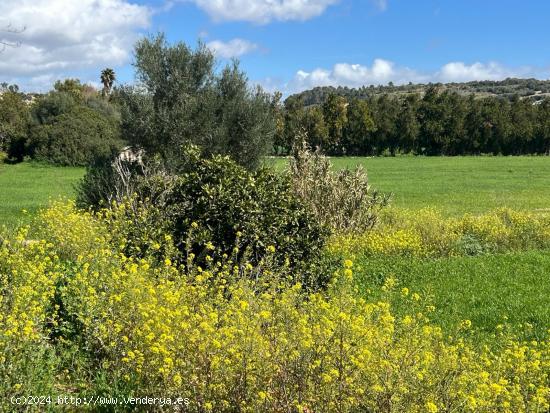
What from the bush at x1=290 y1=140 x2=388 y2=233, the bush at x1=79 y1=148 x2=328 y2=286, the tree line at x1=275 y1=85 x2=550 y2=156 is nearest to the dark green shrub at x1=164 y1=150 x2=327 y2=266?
the bush at x1=79 y1=148 x2=328 y2=286

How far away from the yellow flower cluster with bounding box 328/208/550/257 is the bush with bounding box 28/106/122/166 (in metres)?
35.2

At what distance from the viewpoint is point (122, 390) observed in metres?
4.15

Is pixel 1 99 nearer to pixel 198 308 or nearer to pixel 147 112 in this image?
pixel 147 112

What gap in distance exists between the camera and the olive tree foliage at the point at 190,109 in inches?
569

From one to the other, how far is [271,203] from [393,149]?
61.5 metres

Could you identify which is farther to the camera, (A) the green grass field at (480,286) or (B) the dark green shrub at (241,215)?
(B) the dark green shrub at (241,215)

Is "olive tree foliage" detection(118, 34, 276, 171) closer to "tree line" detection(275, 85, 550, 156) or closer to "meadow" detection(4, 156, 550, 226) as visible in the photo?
"meadow" detection(4, 156, 550, 226)

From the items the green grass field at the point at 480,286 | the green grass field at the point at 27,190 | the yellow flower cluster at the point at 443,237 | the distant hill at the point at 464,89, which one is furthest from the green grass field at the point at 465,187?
the distant hill at the point at 464,89

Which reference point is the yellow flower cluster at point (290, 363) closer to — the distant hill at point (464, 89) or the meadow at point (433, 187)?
the meadow at point (433, 187)

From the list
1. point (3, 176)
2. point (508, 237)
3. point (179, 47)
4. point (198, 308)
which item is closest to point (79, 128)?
point (3, 176)

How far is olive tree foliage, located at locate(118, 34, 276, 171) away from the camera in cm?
1445

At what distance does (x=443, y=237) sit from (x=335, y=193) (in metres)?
2.57

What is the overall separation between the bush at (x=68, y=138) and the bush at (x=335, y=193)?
3355 centimetres

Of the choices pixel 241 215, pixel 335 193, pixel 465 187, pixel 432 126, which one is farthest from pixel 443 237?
pixel 432 126
